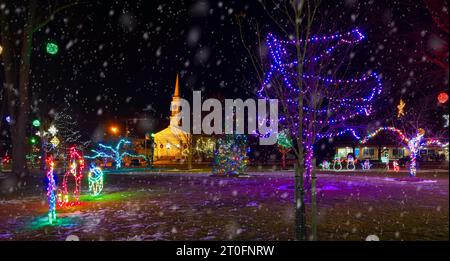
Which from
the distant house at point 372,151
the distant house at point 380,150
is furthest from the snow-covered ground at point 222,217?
the distant house at point 372,151

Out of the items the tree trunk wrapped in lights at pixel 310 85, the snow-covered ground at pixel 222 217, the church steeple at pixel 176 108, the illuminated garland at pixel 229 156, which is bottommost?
the snow-covered ground at pixel 222 217

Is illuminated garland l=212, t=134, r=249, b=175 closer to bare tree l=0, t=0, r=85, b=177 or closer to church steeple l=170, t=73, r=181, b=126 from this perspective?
bare tree l=0, t=0, r=85, b=177

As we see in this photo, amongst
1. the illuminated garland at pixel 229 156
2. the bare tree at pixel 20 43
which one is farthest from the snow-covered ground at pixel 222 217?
the illuminated garland at pixel 229 156

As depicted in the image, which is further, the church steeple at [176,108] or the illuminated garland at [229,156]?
the church steeple at [176,108]

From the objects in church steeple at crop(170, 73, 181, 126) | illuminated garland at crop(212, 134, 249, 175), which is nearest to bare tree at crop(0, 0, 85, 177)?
illuminated garland at crop(212, 134, 249, 175)

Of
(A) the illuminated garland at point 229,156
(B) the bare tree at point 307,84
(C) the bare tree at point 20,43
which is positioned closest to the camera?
(B) the bare tree at point 307,84

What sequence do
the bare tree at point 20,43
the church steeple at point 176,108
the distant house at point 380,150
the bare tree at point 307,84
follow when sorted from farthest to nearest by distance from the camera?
the church steeple at point 176,108, the distant house at point 380,150, the bare tree at point 20,43, the bare tree at point 307,84

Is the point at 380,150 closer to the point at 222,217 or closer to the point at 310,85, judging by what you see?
the point at 310,85

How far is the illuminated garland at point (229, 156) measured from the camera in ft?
97.5

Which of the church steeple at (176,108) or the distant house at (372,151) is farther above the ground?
the church steeple at (176,108)

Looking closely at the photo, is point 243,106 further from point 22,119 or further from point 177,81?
point 177,81

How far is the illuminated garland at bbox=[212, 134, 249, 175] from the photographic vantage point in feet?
97.5

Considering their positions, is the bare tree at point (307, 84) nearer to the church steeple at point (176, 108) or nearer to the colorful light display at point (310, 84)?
the colorful light display at point (310, 84)
